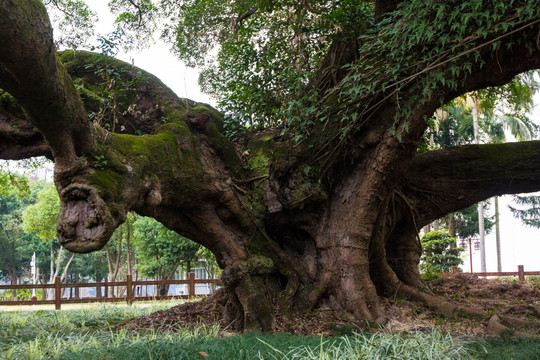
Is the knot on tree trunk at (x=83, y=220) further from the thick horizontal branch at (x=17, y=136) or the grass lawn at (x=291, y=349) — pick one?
the thick horizontal branch at (x=17, y=136)

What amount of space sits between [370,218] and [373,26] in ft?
9.80

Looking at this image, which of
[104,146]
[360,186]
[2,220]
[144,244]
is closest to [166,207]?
[104,146]

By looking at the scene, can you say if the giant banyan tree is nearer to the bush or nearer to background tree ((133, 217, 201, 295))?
the bush

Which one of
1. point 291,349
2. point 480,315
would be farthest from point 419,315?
point 291,349

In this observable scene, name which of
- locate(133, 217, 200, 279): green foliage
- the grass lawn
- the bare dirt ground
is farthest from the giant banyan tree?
locate(133, 217, 200, 279): green foliage

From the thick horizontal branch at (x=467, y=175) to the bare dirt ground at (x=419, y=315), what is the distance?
187 centimetres

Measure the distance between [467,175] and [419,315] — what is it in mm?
2760

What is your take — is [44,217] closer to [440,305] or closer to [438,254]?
[438,254]

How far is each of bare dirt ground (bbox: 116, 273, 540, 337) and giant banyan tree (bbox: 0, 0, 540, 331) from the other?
21 cm

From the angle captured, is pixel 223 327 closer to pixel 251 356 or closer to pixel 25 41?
pixel 251 356

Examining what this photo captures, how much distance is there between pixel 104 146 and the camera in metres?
5.01

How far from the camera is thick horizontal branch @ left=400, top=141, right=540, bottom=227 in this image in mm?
7528

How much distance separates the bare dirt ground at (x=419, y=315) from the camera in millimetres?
5879

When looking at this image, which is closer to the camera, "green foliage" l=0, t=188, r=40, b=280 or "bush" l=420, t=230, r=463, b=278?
"bush" l=420, t=230, r=463, b=278
